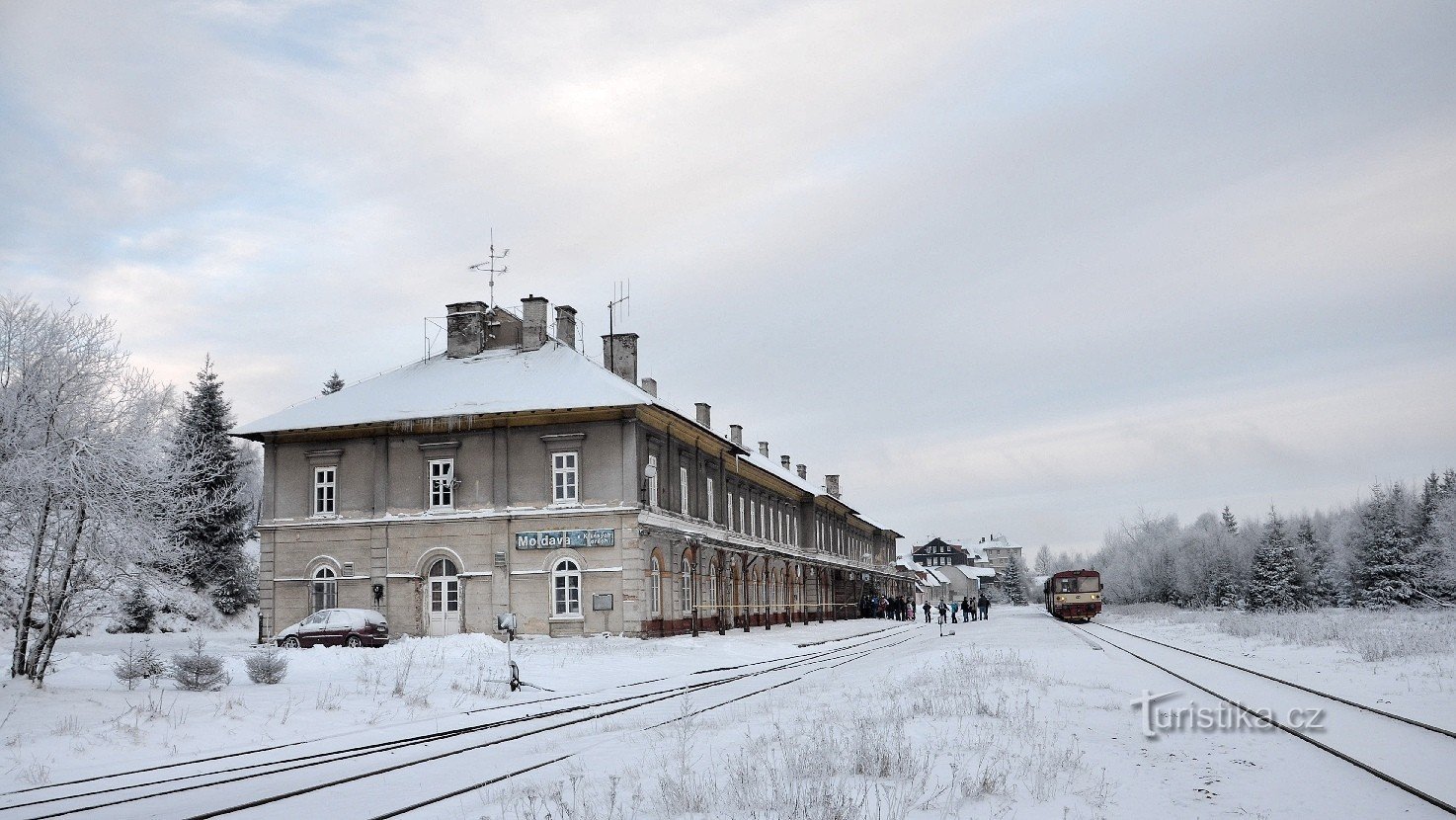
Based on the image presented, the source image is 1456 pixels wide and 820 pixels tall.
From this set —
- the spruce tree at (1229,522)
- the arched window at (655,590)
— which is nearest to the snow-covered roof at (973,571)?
the spruce tree at (1229,522)

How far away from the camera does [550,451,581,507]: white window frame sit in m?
34.1

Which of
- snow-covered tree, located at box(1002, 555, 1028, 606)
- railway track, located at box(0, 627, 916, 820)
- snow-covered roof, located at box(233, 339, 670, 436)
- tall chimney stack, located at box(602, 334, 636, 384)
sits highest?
tall chimney stack, located at box(602, 334, 636, 384)

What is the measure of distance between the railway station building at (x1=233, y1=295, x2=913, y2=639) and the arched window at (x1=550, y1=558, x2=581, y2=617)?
4cm

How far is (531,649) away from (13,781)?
1730 centimetres

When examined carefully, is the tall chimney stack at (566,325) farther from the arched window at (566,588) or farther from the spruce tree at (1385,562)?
the spruce tree at (1385,562)

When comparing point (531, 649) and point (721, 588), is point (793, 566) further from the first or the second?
point (531, 649)

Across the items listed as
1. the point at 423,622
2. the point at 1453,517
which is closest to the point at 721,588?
the point at 423,622

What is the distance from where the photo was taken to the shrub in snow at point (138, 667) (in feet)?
51.6

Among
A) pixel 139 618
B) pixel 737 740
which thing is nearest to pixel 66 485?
pixel 737 740

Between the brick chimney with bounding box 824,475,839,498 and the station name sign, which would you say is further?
the brick chimney with bounding box 824,475,839,498

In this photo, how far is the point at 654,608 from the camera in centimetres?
3422

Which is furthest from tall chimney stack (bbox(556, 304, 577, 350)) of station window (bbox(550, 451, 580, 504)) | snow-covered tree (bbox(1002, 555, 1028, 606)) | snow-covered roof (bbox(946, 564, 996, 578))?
snow-covered roof (bbox(946, 564, 996, 578))

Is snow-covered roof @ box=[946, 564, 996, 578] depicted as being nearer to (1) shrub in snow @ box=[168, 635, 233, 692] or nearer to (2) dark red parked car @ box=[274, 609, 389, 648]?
(2) dark red parked car @ box=[274, 609, 389, 648]

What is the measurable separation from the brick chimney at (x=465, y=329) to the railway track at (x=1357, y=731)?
87.1ft
